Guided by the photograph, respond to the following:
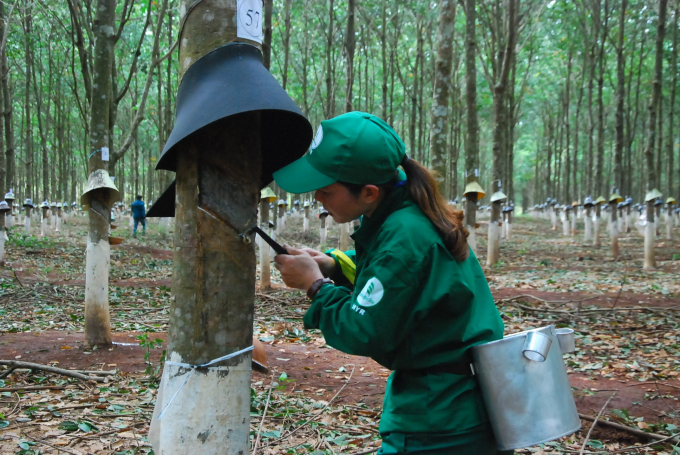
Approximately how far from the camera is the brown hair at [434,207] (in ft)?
5.26

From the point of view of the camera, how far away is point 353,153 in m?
1.61

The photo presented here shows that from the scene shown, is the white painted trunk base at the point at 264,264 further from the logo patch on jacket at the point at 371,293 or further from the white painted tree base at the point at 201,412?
the logo patch on jacket at the point at 371,293

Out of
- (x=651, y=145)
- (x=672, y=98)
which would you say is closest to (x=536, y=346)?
(x=651, y=145)

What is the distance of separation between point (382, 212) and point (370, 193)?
0.08m

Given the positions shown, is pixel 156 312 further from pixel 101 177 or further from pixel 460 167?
pixel 460 167

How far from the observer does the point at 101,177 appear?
17.5ft

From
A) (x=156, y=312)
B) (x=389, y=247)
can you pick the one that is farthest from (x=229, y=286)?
(x=156, y=312)

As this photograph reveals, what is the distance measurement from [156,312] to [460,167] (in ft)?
164

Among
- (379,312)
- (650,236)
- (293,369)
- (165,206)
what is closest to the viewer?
(379,312)

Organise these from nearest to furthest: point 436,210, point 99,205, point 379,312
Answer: point 379,312 < point 436,210 < point 99,205

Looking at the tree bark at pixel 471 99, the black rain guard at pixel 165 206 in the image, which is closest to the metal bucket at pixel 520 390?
the black rain guard at pixel 165 206

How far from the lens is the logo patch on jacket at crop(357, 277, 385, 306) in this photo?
1462 mm

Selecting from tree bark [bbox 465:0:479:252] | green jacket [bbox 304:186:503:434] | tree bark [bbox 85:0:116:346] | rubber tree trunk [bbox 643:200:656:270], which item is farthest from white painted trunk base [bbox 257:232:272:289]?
rubber tree trunk [bbox 643:200:656:270]

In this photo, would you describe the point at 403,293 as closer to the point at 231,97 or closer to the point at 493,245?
the point at 231,97
